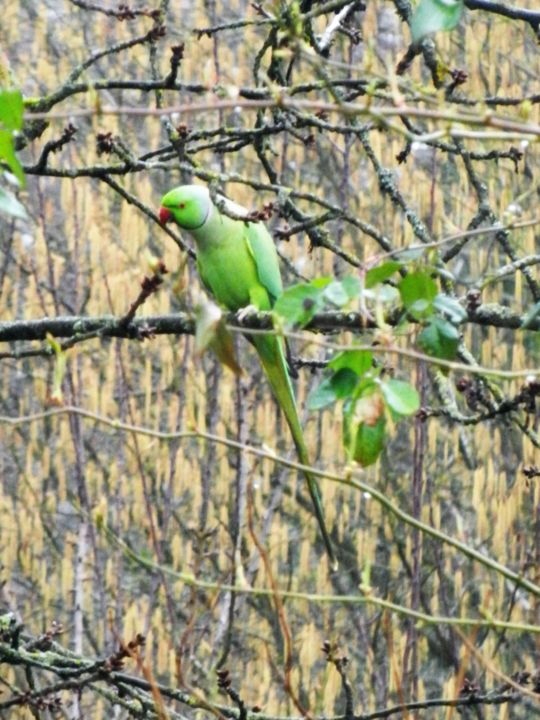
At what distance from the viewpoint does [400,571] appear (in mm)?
6223

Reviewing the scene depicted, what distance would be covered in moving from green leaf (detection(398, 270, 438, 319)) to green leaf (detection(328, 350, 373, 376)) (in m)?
0.07

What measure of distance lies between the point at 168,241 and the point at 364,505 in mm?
1444

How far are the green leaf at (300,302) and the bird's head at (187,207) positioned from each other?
6.66 feet

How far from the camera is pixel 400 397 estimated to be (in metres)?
1.42

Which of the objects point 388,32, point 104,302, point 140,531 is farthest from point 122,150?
→ point 388,32

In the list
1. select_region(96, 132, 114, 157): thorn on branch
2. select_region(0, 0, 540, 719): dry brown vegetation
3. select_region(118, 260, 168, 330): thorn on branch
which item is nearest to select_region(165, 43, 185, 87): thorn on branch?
select_region(96, 132, 114, 157): thorn on branch

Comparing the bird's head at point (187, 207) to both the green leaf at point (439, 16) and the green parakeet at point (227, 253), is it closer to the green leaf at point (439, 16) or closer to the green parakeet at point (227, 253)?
the green parakeet at point (227, 253)

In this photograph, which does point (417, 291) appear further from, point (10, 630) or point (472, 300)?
point (10, 630)

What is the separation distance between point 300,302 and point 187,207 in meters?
2.08

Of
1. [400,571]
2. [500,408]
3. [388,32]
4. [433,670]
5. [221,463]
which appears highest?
[388,32]

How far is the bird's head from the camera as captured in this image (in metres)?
3.46

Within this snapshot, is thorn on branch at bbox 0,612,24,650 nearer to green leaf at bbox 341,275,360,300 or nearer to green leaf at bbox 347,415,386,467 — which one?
green leaf at bbox 347,415,386,467

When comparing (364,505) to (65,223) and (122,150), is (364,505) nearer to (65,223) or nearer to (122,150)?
(65,223)

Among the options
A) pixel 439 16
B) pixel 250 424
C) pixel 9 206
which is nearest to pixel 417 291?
pixel 439 16
